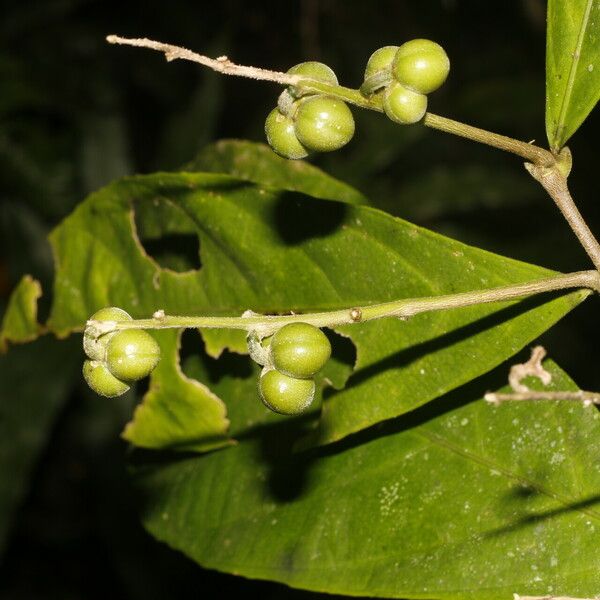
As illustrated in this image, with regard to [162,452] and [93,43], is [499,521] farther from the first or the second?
[93,43]

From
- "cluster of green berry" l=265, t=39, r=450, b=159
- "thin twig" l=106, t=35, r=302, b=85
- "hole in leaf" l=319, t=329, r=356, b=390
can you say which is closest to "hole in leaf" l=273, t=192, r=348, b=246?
"hole in leaf" l=319, t=329, r=356, b=390

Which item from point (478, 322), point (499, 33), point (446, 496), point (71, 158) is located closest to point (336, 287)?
point (478, 322)

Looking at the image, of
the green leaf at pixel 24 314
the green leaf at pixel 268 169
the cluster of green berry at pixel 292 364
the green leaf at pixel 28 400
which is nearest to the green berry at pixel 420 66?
the cluster of green berry at pixel 292 364

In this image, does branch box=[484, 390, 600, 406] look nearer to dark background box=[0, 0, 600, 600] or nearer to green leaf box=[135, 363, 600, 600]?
green leaf box=[135, 363, 600, 600]

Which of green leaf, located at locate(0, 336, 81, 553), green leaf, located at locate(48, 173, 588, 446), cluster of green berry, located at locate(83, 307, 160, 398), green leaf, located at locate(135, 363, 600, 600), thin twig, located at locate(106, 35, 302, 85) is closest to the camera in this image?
thin twig, located at locate(106, 35, 302, 85)

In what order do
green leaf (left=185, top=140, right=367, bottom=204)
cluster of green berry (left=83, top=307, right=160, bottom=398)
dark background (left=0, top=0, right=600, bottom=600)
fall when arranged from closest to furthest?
cluster of green berry (left=83, top=307, right=160, bottom=398) < green leaf (left=185, top=140, right=367, bottom=204) < dark background (left=0, top=0, right=600, bottom=600)
